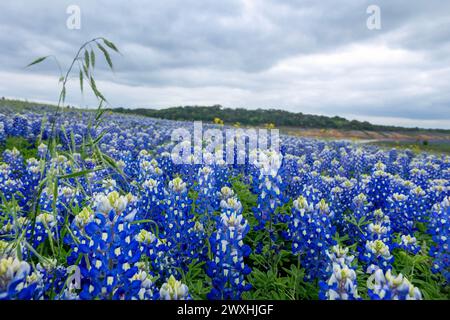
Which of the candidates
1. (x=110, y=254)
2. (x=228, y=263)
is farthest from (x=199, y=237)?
(x=110, y=254)

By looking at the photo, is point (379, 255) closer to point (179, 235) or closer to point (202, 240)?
point (202, 240)

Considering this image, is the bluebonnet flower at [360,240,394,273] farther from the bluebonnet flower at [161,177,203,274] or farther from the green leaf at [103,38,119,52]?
the green leaf at [103,38,119,52]

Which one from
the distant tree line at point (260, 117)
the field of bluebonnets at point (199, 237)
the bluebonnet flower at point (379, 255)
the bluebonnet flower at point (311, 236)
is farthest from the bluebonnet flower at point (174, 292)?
the distant tree line at point (260, 117)

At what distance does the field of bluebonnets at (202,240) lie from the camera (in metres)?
2.02

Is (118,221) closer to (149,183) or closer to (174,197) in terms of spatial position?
(174,197)

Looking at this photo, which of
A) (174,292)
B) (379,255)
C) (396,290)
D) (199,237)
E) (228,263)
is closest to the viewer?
(396,290)

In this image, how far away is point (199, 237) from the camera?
3561 mm

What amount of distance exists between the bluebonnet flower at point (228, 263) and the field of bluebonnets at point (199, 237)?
0.01 metres

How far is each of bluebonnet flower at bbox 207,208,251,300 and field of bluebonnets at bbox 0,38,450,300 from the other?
1cm

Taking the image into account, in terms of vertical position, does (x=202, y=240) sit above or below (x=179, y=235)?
below

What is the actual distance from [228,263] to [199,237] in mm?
792

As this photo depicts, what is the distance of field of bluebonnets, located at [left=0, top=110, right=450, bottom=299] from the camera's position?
2020 millimetres

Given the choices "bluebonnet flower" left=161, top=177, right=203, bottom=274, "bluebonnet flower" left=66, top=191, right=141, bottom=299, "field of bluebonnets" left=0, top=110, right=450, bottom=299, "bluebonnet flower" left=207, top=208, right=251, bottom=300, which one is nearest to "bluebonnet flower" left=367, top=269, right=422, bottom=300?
"field of bluebonnets" left=0, top=110, right=450, bottom=299

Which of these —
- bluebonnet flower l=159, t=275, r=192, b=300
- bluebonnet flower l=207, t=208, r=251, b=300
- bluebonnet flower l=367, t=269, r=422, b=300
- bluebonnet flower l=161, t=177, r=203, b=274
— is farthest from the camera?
bluebonnet flower l=161, t=177, r=203, b=274
